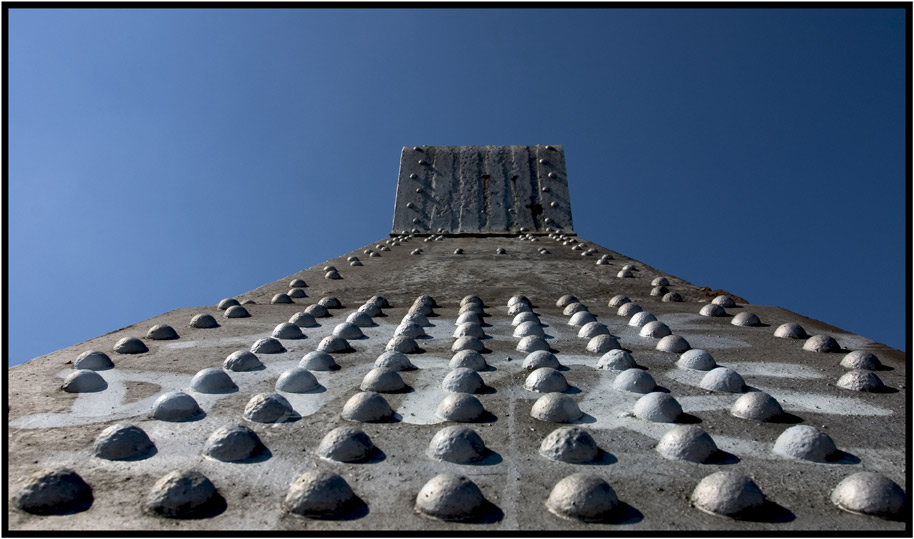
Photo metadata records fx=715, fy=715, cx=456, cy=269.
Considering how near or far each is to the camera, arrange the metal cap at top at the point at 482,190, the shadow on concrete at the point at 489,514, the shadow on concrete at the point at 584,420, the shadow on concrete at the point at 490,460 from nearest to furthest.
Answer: the shadow on concrete at the point at 489,514, the shadow on concrete at the point at 490,460, the shadow on concrete at the point at 584,420, the metal cap at top at the point at 482,190

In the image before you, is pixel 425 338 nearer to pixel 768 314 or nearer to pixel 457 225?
pixel 768 314

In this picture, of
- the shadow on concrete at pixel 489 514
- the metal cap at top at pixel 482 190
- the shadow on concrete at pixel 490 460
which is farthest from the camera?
the metal cap at top at pixel 482 190

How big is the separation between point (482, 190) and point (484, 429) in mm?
9969

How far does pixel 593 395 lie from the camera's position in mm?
2854

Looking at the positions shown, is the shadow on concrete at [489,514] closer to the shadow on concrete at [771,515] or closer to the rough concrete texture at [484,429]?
the rough concrete texture at [484,429]

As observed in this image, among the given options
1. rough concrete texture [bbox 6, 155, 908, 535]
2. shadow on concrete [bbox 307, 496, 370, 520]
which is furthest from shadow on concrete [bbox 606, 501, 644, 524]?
Answer: shadow on concrete [bbox 307, 496, 370, 520]

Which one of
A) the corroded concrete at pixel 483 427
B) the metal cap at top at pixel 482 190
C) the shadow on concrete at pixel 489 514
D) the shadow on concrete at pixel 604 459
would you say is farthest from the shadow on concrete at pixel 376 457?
the metal cap at top at pixel 482 190

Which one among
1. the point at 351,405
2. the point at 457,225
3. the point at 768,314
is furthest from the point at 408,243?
the point at 351,405

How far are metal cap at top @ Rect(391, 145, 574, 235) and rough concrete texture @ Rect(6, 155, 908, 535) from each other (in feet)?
22.7

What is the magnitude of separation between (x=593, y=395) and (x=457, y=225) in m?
8.60

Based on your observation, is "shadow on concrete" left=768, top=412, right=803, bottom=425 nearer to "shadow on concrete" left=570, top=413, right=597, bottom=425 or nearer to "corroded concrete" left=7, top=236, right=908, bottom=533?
"corroded concrete" left=7, top=236, right=908, bottom=533

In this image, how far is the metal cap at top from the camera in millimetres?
11414

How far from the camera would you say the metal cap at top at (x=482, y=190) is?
11.4m

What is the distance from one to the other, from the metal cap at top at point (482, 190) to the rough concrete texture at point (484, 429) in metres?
6.91
